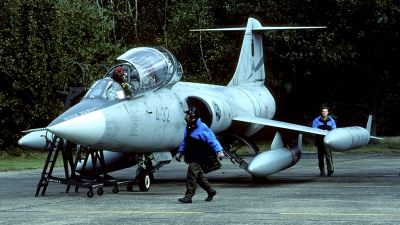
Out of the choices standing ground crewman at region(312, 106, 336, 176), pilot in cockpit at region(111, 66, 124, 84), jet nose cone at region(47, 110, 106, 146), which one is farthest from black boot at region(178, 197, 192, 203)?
standing ground crewman at region(312, 106, 336, 176)

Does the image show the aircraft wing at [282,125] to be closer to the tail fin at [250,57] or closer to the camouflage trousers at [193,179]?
the tail fin at [250,57]

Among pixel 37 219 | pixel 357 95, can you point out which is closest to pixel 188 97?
pixel 37 219

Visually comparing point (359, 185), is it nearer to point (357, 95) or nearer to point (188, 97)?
point (188, 97)

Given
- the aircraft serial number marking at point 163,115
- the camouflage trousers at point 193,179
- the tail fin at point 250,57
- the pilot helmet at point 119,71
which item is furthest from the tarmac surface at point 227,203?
the tail fin at point 250,57

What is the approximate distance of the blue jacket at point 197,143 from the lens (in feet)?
47.5

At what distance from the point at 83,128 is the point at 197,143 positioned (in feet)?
6.91

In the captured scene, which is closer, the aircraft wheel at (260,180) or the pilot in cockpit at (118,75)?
the pilot in cockpit at (118,75)

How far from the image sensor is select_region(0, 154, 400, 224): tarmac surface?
11414 millimetres

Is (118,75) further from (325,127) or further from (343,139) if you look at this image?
(325,127)

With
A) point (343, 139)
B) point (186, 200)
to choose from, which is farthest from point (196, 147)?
point (343, 139)

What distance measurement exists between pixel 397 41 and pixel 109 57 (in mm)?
14987

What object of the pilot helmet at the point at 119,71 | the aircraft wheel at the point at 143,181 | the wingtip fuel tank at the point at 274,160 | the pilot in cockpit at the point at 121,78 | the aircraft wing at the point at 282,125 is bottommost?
the wingtip fuel tank at the point at 274,160

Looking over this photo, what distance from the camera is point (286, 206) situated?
1318 centimetres

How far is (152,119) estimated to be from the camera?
1683 cm
